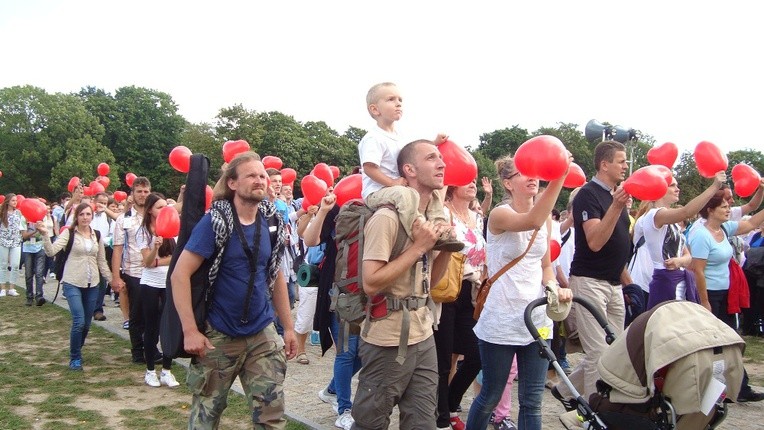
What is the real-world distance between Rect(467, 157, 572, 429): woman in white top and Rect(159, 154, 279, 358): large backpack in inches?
71.8

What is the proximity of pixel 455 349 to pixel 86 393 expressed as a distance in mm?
3942

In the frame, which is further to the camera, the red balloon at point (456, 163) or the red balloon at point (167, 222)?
the red balloon at point (167, 222)

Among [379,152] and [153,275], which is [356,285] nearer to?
[379,152]

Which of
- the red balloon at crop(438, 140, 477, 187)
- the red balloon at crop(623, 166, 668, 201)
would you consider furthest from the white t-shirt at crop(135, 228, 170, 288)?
the red balloon at crop(623, 166, 668, 201)

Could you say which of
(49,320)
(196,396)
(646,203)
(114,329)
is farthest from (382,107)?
(49,320)

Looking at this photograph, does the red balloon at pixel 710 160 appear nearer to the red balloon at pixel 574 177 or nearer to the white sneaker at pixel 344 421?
the red balloon at pixel 574 177

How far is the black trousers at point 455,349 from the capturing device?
5.38 m

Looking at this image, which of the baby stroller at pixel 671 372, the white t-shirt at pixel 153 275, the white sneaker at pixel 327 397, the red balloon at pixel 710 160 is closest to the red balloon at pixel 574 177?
the red balloon at pixel 710 160

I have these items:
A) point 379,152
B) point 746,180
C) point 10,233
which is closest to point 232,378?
point 379,152

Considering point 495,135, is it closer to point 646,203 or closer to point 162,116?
point 162,116

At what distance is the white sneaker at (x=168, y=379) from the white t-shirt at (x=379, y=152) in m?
3.71

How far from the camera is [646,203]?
6.91m

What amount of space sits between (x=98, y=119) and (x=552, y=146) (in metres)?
67.8

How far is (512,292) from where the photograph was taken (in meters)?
4.50
